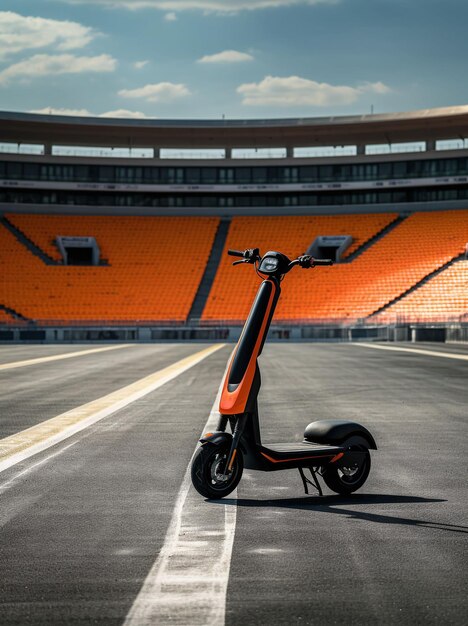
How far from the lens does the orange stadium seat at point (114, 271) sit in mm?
54316

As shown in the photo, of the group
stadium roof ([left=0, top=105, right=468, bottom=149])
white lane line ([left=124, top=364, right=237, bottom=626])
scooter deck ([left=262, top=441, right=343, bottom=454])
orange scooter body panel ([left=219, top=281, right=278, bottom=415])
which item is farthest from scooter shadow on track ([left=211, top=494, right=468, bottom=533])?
stadium roof ([left=0, top=105, right=468, bottom=149])

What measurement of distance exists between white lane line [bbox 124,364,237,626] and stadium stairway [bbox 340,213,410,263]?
185 feet

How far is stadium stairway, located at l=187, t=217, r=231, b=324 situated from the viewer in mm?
55178

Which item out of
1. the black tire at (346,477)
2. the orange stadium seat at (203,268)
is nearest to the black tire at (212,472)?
the black tire at (346,477)

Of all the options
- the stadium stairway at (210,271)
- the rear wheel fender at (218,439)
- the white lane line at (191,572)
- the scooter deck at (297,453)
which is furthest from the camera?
the stadium stairway at (210,271)

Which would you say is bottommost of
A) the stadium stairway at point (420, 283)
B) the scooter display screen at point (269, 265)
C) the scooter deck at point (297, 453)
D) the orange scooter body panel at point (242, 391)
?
the scooter deck at point (297, 453)

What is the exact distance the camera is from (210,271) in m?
61.3

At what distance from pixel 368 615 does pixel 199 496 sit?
2.77m

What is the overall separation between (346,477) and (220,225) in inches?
2484

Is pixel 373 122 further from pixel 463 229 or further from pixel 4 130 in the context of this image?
pixel 4 130

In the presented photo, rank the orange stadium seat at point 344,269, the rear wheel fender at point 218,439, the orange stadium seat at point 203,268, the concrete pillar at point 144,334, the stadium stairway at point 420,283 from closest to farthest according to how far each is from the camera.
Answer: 1. the rear wheel fender at point 218,439
2. the concrete pillar at point 144,334
3. the stadium stairway at point 420,283
4. the orange stadium seat at point 203,268
5. the orange stadium seat at point 344,269

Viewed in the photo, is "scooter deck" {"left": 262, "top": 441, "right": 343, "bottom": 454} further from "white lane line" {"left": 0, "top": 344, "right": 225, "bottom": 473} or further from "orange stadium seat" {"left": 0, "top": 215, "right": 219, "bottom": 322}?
"orange stadium seat" {"left": 0, "top": 215, "right": 219, "bottom": 322}

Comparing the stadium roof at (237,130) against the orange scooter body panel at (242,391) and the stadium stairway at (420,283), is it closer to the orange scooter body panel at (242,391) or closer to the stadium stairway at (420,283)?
the stadium stairway at (420,283)

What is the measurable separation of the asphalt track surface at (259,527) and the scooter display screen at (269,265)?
5.67 ft
